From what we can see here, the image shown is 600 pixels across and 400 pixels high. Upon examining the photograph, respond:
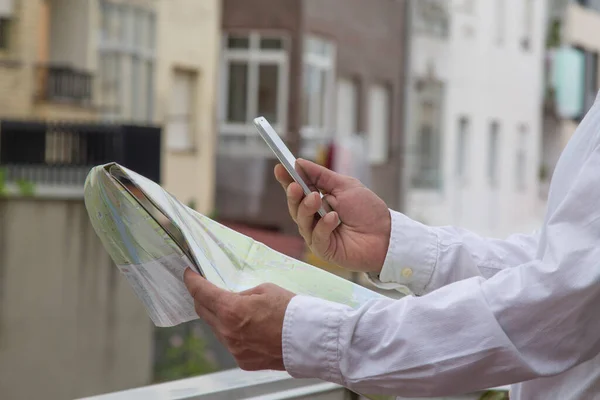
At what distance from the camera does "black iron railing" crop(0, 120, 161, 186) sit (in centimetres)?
1492

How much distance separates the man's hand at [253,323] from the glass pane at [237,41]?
62.0 feet

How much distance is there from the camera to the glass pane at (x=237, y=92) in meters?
20.8

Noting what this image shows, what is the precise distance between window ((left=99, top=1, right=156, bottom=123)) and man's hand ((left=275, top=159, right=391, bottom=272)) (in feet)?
50.0

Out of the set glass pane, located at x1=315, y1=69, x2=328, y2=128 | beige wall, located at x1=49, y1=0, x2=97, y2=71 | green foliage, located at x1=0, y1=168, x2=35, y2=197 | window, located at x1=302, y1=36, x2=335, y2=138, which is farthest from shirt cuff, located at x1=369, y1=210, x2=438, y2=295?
glass pane, located at x1=315, y1=69, x2=328, y2=128

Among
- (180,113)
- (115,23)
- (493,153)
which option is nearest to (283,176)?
(115,23)

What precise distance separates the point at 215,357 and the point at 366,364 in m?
13.8

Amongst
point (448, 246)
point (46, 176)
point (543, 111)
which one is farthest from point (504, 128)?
point (448, 246)

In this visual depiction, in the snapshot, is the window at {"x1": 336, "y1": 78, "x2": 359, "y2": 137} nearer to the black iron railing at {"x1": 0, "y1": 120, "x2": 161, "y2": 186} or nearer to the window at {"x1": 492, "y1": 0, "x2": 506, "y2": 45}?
the window at {"x1": 492, "y1": 0, "x2": 506, "y2": 45}

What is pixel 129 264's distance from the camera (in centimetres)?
193

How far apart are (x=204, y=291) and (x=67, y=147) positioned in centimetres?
1366

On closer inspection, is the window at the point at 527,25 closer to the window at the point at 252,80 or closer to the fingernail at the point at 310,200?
the window at the point at 252,80

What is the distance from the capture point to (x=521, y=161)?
30.7 meters

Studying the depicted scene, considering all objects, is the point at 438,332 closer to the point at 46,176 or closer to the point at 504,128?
the point at 46,176

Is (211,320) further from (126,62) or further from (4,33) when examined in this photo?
(126,62)
